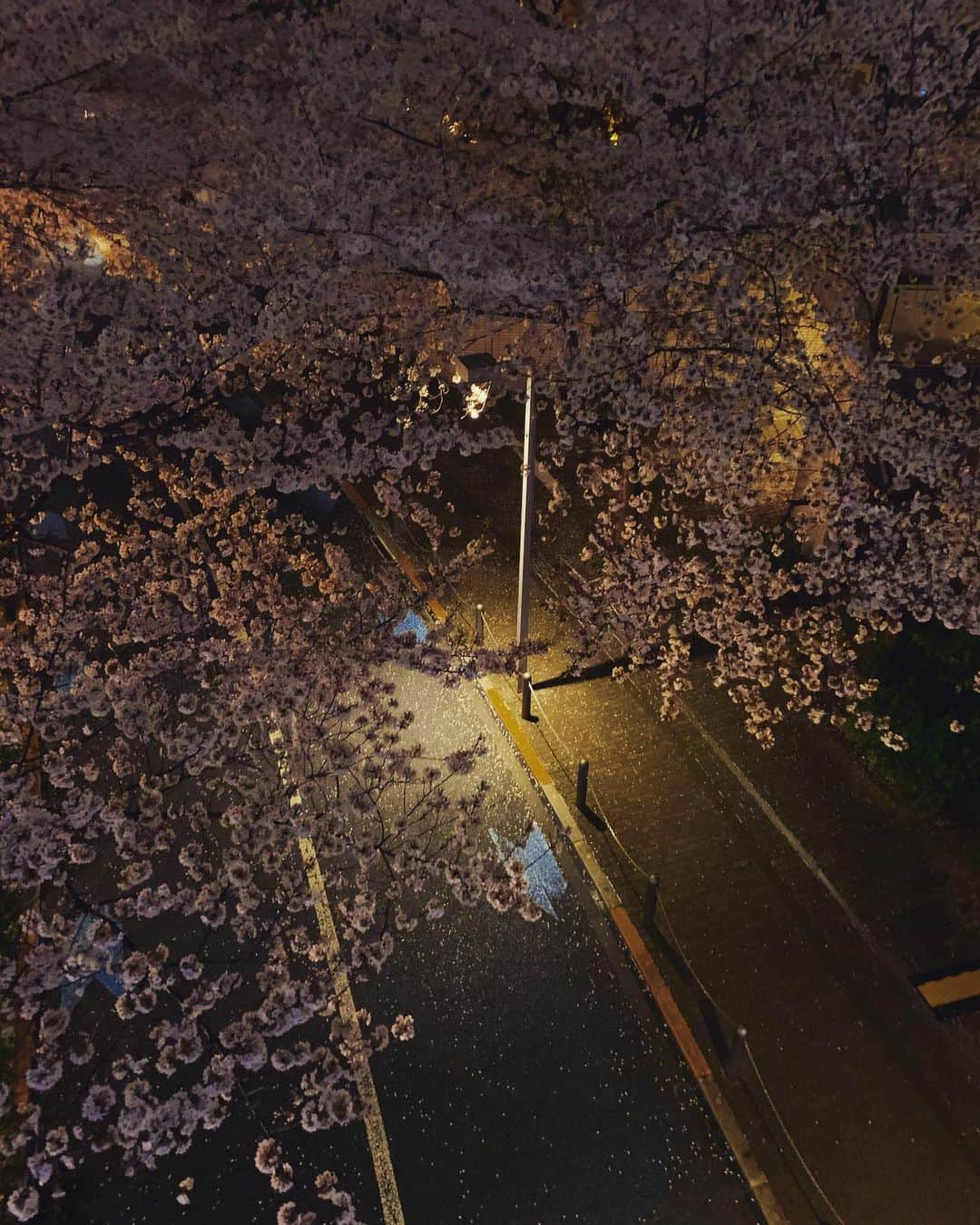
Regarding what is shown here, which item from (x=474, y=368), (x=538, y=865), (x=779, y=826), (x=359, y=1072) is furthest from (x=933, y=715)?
(x=474, y=368)

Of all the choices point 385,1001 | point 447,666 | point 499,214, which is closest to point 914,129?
point 499,214

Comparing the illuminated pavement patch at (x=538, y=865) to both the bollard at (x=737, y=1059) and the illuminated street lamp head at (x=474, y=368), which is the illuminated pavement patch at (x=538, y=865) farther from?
the illuminated street lamp head at (x=474, y=368)

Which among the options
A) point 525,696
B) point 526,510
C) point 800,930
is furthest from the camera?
point 525,696

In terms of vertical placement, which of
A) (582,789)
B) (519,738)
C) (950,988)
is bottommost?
(950,988)

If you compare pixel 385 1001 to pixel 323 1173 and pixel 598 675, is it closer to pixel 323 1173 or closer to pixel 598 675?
pixel 323 1173

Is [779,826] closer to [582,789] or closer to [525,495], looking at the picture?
[582,789]

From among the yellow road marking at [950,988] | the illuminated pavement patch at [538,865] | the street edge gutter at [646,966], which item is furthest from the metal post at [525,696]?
the yellow road marking at [950,988]
